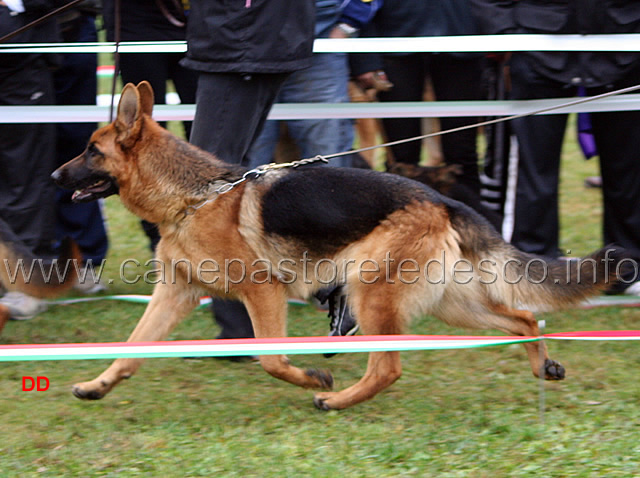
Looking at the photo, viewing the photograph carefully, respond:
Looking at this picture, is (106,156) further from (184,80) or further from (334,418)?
(184,80)

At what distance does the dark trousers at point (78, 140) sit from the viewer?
5375 millimetres

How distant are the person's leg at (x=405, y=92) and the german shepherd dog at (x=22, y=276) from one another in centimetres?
234

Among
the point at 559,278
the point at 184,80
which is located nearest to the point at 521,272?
the point at 559,278

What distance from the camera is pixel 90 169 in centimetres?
365

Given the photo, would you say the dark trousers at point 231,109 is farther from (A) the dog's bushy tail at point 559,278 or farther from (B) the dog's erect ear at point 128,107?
(A) the dog's bushy tail at point 559,278

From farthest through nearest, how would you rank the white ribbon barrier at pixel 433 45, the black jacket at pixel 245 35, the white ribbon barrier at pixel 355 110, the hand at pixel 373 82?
the hand at pixel 373 82, the white ribbon barrier at pixel 355 110, the white ribbon barrier at pixel 433 45, the black jacket at pixel 245 35

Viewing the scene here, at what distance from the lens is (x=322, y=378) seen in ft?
12.2

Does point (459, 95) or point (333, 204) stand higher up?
point (459, 95)

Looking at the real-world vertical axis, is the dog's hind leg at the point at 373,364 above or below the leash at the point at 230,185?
below

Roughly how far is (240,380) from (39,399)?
3.02ft

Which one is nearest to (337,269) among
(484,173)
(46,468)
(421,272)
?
(421,272)

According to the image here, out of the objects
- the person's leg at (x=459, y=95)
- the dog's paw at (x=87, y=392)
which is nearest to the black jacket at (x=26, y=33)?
the dog's paw at (x=87, y=392)

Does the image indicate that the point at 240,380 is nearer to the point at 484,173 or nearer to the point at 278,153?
the point at 278,153

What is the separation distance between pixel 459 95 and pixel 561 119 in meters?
0.83
